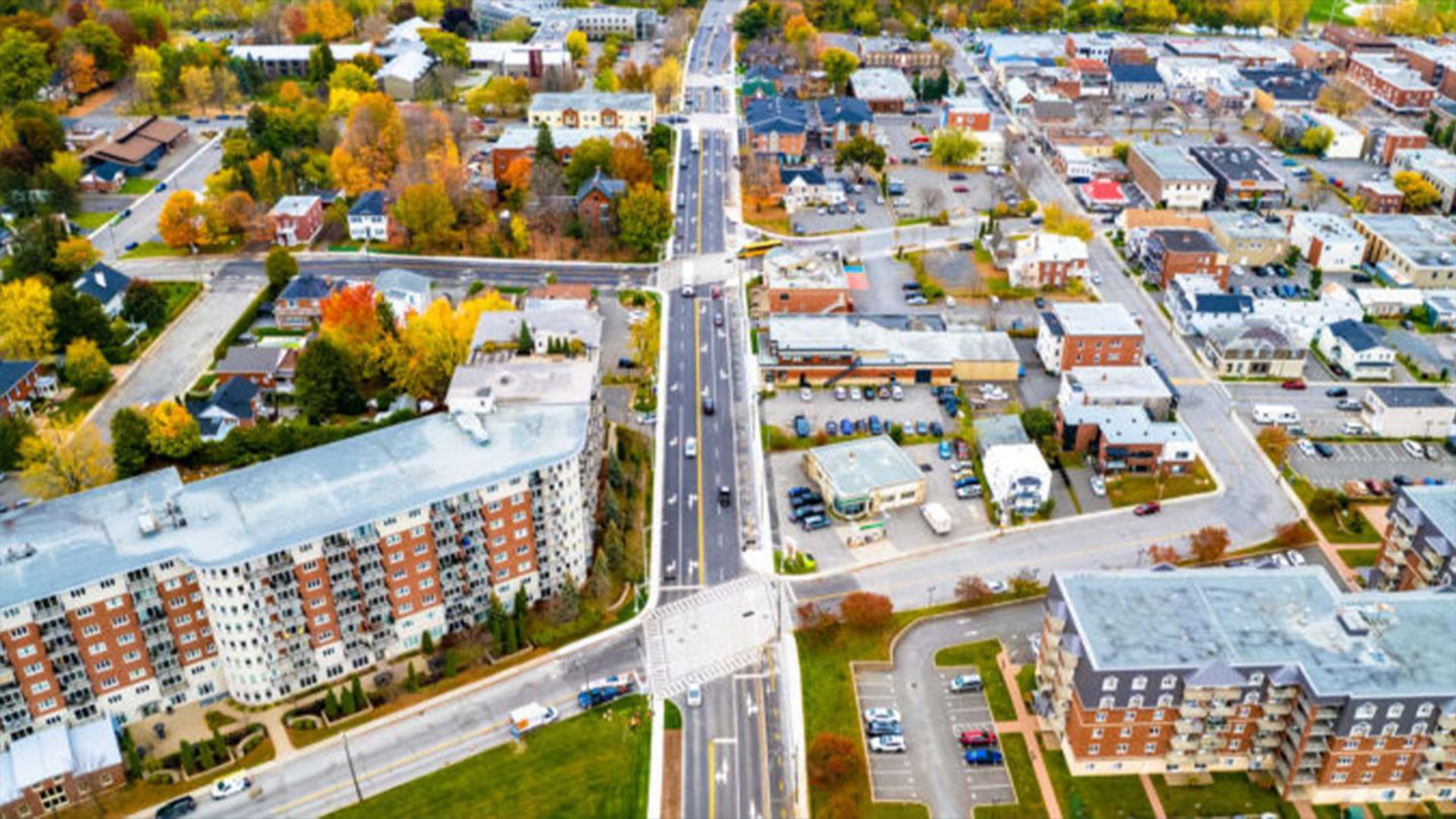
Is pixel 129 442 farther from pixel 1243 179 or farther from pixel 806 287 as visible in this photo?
pixel 1243 179

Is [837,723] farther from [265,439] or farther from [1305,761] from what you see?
[265,439]

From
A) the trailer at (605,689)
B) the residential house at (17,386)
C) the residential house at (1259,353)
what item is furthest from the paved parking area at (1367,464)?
the residential house at (17,386)

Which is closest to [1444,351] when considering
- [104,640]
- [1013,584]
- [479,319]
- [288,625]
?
[1013,584]

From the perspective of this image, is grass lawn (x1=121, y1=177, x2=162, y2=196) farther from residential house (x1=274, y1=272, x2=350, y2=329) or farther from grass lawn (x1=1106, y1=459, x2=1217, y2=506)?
grass lawn (x1=1106, y1=459, x2=1217, y2=506)

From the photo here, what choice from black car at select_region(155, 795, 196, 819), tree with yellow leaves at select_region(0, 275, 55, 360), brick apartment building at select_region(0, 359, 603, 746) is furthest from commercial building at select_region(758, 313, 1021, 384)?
tree with yellow leaves at select_region(0, 275, 55, 360)

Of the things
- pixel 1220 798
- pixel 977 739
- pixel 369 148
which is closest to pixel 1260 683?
pixel 1220 798

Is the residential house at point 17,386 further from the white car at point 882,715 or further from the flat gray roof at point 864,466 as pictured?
the white car at point 882,715
